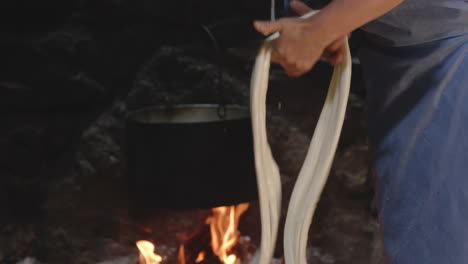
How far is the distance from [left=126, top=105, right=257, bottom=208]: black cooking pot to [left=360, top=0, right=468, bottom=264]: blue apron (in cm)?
42

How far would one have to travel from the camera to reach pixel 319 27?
2.08 ft

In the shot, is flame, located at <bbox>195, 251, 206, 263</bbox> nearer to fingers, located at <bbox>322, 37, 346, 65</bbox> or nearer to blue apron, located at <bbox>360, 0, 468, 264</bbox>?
blue apron, located at <bbox>360, 0, 468, 264</bbox>

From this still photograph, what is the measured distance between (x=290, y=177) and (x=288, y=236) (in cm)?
87

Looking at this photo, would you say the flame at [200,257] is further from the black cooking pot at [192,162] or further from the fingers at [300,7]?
the fingers at [300,7]

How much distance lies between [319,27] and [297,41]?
4cm

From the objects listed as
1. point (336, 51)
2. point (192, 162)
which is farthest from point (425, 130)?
point (192, 162)

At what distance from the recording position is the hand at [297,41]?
0.64 m

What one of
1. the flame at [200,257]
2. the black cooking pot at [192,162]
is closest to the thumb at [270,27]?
the black cooking pot at [192,162]

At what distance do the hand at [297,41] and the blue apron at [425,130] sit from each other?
28 centimetres

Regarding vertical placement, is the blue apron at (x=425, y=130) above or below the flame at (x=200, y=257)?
above

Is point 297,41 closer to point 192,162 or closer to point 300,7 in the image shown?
point 300,7

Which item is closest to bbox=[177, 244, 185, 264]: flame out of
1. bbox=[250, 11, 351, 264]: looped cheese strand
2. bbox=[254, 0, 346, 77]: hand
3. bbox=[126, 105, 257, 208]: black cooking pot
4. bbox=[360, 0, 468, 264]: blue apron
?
bbox=[126, 105, 257, 208]: black cooking pot

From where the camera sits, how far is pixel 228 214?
1.49m

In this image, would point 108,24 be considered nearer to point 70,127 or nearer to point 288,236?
point 70,127
